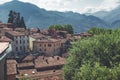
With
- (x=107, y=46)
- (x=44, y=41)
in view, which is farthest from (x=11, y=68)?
(x=44, y=41)

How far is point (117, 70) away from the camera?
120 feet

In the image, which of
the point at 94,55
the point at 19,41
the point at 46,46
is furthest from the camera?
the point at 19,41

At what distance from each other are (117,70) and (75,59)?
11414mm

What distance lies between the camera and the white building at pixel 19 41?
86656 millimetres

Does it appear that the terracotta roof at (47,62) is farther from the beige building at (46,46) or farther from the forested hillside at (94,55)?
the forested hillside at (94,55)

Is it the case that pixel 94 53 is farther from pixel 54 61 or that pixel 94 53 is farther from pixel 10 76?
pixel 54 61

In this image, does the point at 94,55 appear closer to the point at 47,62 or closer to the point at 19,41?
the point at 47,62

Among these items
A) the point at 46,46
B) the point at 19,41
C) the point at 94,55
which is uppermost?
the point at 94,55

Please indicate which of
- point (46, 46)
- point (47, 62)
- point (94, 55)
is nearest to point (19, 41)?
point (46, 46)

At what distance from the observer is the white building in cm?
8666

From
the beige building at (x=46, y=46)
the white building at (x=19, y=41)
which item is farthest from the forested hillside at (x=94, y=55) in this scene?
the white building at (x=19, y=41)

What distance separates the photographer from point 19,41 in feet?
290

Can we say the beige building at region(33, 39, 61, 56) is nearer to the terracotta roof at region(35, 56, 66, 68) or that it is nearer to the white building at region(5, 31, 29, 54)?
the white building at region(5, 31, 29, 54)

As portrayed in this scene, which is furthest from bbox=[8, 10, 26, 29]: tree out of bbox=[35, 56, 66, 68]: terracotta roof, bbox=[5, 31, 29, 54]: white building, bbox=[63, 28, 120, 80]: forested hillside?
bbox=[63, 28, 120, 80]: forested hillside
